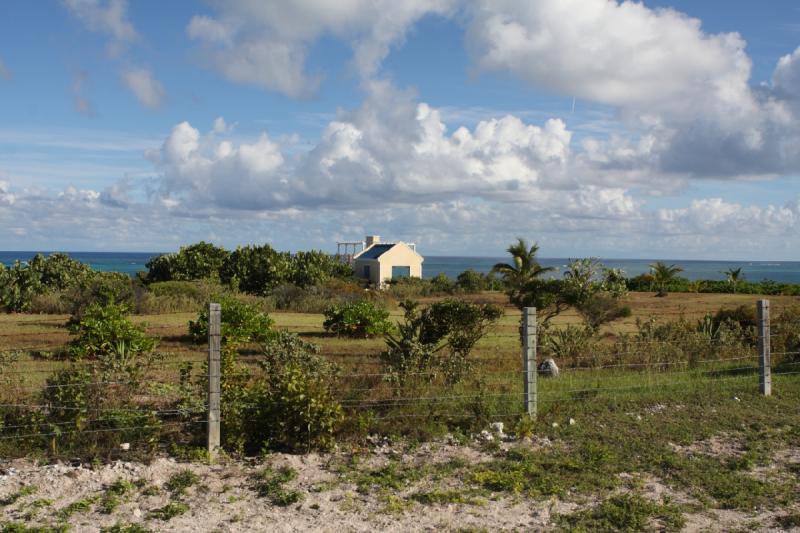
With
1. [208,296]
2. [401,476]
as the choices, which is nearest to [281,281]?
[208,296]

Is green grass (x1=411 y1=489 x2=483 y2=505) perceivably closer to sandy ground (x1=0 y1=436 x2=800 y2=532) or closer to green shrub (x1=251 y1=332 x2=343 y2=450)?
sandy ground (x1=0 y1=436 x2=800 y2=532)

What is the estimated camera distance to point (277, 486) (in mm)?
6184


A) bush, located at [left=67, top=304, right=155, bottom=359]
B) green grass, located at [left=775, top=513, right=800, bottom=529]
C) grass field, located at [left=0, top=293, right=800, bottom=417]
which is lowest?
green grass, located at [left=775, top=513, right=800, bottom=529]

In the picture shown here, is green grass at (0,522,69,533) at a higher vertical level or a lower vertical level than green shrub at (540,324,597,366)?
lower

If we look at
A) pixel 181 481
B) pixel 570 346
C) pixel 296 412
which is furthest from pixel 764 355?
pixel 181 481

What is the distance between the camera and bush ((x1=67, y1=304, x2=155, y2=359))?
13.5 metres

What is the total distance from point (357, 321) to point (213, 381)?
1177 cm

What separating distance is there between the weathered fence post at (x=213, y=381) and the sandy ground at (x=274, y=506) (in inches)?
14.9

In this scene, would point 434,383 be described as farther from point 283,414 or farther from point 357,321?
point 357,321

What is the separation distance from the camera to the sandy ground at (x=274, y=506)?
5469mm

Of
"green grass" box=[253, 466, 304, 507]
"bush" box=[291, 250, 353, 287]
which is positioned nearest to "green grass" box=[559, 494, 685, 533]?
"green grass" box=[253, 466, 304, 507]

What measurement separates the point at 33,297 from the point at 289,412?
21.9 metres

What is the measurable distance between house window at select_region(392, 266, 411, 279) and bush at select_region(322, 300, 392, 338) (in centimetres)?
3007

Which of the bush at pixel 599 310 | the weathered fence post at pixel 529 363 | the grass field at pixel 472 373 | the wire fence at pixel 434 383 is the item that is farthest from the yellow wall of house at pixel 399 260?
the weathered fence post at pixel 529 363
